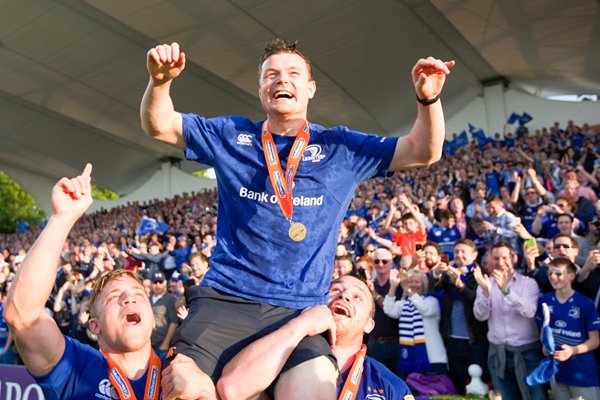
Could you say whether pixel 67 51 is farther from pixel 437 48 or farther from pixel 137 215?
pixel 437 48

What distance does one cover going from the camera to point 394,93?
2131cm

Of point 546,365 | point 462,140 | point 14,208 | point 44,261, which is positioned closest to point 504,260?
point 546,365

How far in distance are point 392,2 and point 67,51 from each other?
11025 millimetres

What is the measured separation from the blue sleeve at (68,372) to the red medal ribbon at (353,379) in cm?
126

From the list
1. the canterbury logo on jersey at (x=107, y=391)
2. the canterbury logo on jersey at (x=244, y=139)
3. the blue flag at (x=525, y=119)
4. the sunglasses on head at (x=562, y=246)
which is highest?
the blue flag at (x=525, y=119)

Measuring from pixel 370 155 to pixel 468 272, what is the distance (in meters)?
4.37

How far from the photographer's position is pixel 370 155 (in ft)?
8.11

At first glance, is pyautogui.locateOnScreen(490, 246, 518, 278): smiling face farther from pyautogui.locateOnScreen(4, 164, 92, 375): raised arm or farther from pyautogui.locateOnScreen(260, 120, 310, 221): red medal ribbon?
pyautogui.locateOnScreen(4, 164, 92, 375): raised arm

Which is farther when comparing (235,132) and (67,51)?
(67,51)

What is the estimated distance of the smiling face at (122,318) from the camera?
2840 mm

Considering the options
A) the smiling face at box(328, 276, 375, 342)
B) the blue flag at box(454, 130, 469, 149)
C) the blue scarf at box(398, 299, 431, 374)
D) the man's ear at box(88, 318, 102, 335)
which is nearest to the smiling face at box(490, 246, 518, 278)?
the blue scarf at box(398, 299, 431, 374)

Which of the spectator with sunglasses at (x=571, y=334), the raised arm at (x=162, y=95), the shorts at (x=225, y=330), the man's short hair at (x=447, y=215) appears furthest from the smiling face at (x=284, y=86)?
the man's short hair at (x=447, y=215)

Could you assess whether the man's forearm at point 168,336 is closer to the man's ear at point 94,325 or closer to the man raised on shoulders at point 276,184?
the man's ear at point 94,325

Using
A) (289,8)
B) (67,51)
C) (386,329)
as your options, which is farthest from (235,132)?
(67,51)
